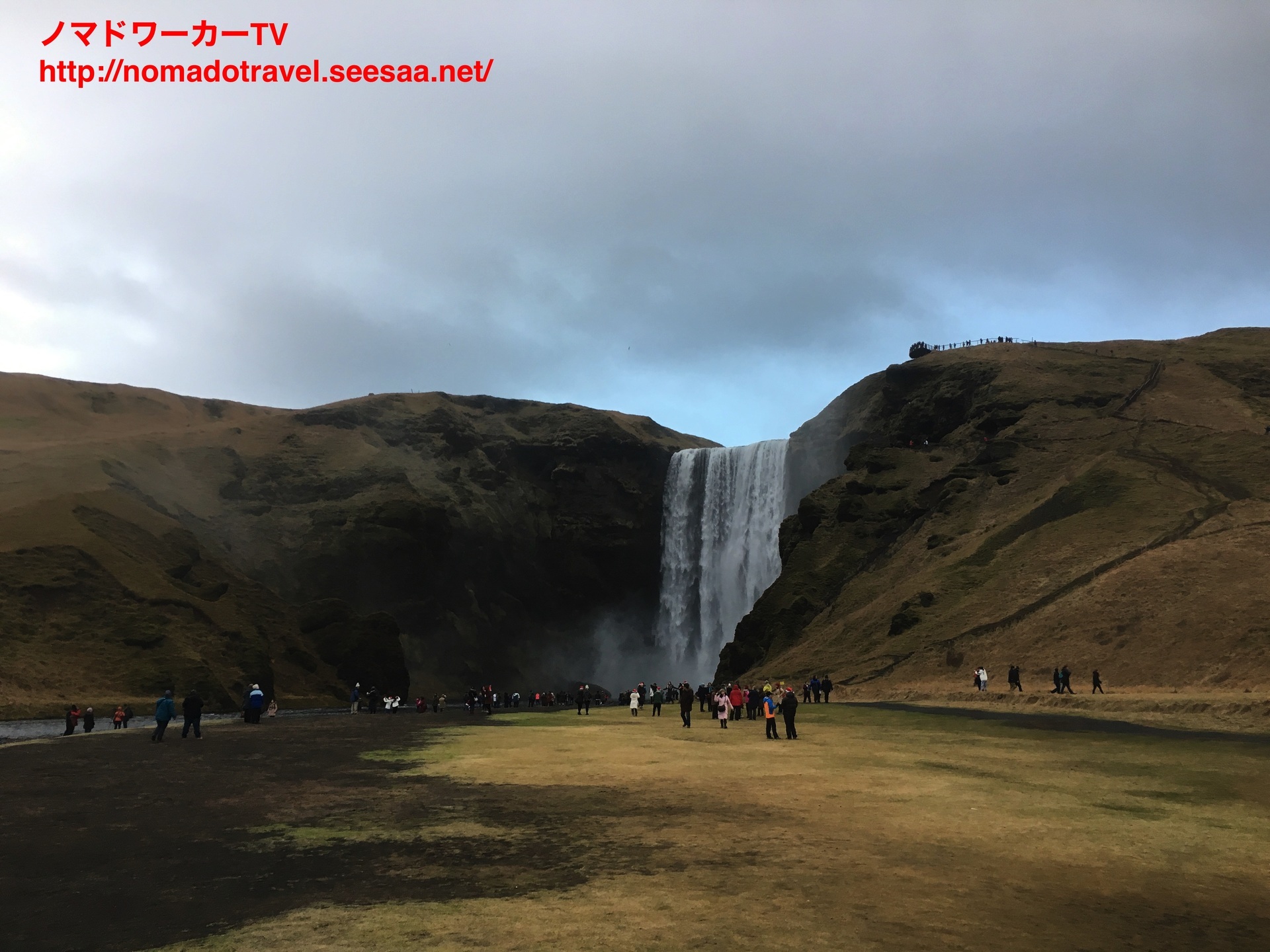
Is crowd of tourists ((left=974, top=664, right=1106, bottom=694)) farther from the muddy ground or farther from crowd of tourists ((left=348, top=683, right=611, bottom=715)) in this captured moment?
the muddy ground

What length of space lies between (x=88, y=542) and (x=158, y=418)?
55.4 m

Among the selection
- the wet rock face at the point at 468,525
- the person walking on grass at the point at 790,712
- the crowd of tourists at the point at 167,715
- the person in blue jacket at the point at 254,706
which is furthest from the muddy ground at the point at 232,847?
the wet rock face at the point at 468,525

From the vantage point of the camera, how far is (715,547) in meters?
93.2

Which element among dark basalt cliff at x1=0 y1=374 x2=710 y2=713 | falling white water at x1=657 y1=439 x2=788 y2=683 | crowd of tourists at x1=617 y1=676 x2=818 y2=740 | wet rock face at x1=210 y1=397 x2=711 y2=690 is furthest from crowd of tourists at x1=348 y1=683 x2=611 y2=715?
falling white water at x1=657 y1=439 x2=788 y2=683

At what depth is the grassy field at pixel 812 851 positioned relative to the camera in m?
7.62

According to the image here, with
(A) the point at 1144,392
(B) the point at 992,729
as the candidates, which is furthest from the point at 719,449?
(B) the point at 992,729

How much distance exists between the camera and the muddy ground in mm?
8273

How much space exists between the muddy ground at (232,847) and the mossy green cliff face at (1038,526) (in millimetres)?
34943

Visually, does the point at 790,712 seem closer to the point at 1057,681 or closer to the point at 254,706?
the point at 1057,681

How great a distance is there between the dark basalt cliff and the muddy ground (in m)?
32.5

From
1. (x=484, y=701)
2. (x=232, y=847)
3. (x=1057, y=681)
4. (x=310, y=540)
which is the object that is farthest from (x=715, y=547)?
(x=232, y=847)

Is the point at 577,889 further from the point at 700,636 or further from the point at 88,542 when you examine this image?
the point at 700,636

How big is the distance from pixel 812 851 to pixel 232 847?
23.4 ft

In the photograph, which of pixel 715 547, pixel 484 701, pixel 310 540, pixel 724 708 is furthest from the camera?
pixel 715 547
